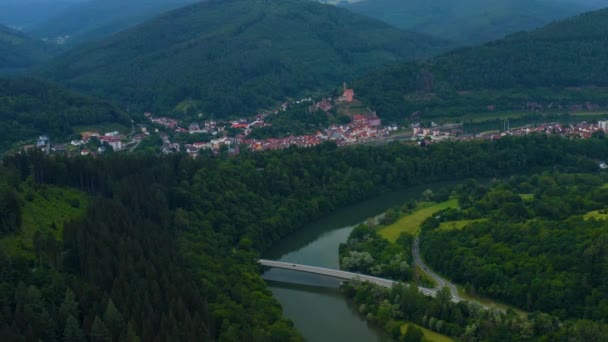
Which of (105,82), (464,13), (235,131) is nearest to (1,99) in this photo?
(235,131)

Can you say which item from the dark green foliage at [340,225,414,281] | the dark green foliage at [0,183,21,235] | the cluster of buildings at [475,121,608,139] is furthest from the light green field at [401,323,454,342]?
the cluster of buildings at [475,121,608,139]

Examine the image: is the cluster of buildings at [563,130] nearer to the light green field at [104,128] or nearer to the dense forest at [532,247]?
the dense forest at [532,247]

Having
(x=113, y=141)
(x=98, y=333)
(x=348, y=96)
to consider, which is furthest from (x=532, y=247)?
(x=348, y=96)

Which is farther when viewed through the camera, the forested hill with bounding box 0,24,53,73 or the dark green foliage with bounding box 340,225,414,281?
the forested hill with bounding box 0,24,53,73

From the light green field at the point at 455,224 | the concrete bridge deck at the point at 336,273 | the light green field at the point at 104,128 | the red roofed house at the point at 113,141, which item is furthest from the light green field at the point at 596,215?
the light green field at the point at 104,128

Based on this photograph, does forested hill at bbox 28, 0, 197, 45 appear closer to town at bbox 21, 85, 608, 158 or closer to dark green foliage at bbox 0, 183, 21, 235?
town at bbox 21, 85, 608, 158

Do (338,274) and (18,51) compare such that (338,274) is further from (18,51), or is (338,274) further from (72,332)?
(18,51)
